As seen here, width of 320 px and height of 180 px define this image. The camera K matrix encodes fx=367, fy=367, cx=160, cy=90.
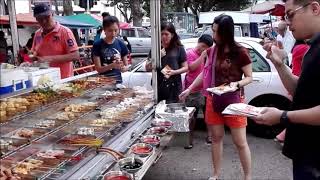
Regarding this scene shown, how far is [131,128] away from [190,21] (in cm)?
1760

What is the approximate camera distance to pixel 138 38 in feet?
67.7

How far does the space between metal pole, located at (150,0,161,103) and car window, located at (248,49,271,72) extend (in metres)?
2.15

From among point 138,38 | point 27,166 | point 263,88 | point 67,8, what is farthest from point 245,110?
point 67,8

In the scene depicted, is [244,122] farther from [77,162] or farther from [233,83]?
[77,162]

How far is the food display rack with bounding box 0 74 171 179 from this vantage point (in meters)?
2.67

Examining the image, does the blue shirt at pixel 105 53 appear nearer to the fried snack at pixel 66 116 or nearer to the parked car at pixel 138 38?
the fried snack at pixel 66 116

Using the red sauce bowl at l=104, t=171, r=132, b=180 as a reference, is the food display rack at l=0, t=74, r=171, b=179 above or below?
above

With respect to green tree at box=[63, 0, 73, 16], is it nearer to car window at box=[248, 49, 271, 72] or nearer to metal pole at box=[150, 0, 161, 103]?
car window at box=[248, 49, 271, 72]

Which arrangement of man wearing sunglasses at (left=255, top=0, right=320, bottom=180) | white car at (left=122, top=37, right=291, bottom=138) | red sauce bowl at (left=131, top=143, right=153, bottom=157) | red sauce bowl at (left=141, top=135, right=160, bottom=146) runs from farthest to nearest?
white car at (left=122, top=37, right=291, bottom=138) → red sauce bowl at (left=141, top=135, right=160, bottom=146) → red sauce bowl at (left=131, top=143, right=153, bottom=157) → man wearing sunglasses at (left=255, top=0, right=320, bottom=180)

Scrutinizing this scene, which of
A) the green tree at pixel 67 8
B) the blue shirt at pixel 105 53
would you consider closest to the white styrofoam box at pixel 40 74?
the blue shirt at pixel 105 53

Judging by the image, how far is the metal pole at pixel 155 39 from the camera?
4410mm

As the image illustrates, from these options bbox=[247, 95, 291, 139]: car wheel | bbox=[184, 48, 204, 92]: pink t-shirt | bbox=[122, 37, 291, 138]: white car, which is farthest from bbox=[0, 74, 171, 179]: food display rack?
bbox=[247, 95, 291, 139]: car wheel

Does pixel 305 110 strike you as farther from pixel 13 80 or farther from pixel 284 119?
pixel 13 80

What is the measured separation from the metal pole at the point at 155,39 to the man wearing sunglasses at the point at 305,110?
2.35 meters
